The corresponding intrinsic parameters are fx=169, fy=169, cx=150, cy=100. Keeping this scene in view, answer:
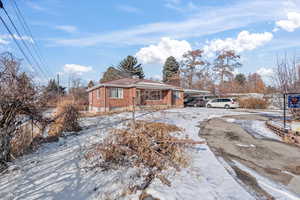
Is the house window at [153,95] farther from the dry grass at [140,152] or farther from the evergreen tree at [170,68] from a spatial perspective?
the evergreen tree at [170,68]

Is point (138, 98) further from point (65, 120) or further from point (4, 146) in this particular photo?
point (4, 146)

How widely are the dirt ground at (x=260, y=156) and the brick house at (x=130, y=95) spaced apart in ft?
34.5

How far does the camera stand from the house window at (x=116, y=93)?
717 inches

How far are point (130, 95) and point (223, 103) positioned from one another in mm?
12960

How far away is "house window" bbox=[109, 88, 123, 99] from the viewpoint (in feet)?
59.7

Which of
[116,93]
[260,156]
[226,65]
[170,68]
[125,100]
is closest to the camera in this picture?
[260,156]

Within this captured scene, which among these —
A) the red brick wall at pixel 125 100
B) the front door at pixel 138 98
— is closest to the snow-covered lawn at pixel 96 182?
the red brick wall at pixel 125 100

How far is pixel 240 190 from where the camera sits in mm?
3514

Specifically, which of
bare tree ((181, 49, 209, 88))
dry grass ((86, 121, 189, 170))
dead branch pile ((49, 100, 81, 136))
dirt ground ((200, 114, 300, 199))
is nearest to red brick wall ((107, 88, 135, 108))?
dead branch pile ((49, 100, 81, 136))

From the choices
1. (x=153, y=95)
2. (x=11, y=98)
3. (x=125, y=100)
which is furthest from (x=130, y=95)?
(x=11, y=98)

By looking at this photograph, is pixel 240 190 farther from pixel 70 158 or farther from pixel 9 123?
pixel 9 123

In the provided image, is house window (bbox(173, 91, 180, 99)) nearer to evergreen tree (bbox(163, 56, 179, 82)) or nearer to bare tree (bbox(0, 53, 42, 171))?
bare tree (bbox(0, 53, 42, 171))

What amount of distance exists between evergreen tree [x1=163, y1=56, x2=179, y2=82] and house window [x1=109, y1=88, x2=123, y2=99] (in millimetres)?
25843

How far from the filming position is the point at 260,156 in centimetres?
575
